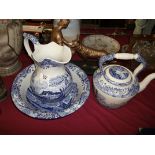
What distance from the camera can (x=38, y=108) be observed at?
703 mm

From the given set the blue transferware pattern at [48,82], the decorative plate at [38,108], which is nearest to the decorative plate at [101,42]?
the decorative plate at [38,108]

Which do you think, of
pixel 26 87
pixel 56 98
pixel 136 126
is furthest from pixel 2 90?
pixel 136 126

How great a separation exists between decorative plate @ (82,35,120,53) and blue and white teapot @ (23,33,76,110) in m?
0.25

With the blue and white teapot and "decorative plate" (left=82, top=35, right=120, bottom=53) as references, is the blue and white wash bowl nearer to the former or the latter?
the blue and white teapot

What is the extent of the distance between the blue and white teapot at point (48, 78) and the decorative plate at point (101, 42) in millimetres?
250

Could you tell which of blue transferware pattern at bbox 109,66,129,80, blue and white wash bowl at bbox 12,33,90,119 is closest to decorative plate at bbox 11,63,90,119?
blue and white wash bowl at bbox 12,33,90,119

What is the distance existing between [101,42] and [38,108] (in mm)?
378

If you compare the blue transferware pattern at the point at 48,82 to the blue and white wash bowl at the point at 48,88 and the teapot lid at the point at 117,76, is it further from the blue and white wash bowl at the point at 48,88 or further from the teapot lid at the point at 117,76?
the teapot lid at the point at 117,76

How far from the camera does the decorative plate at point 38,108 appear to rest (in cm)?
67

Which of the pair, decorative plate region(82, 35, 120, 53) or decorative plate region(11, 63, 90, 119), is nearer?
decorative plate region(11, 63, 90, 119)

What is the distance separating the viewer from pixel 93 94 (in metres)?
0.80

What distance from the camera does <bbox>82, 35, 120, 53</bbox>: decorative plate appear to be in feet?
2.99
